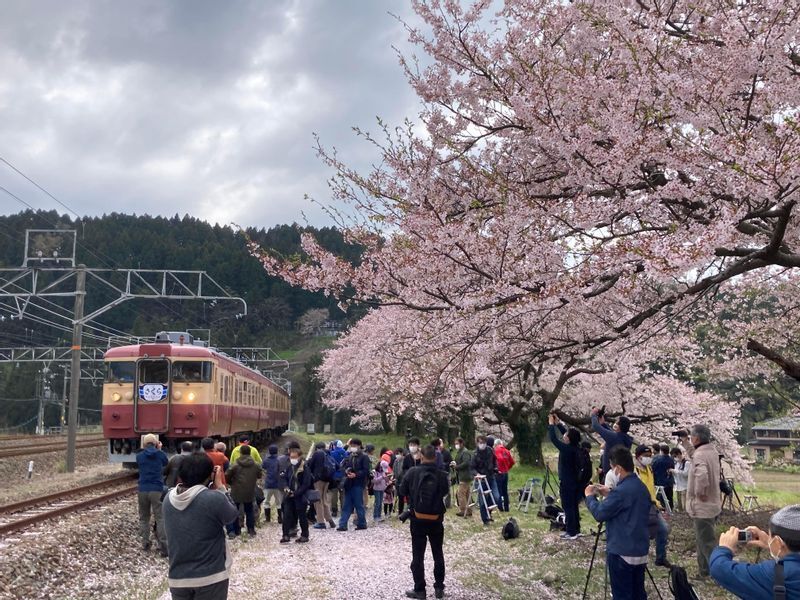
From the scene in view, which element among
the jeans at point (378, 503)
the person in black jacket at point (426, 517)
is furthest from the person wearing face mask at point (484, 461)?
the person in black jacket at point (426, 517)

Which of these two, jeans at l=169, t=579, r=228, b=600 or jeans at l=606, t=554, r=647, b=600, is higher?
jeans at l=169, t=579, r=228, b=600

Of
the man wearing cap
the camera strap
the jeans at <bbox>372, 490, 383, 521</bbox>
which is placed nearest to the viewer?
the camera strap

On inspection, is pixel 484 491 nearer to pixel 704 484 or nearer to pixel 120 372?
pixel 704 484

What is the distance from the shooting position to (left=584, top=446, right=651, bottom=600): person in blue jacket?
16.2 feet

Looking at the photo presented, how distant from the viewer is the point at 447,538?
9.90 m

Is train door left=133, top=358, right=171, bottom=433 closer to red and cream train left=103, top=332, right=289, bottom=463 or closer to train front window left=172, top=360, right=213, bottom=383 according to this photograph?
red and cream train left=103, top=332, right=289, bottom=463

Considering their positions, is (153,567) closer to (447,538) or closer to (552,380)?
(447,538)

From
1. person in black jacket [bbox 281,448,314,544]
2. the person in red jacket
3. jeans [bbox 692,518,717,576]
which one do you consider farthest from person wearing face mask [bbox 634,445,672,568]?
person in black jacket [bbox 281,448,314,544]

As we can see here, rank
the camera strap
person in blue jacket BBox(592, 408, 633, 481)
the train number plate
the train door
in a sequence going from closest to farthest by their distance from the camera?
the camera strap → person in blue jacket BBox(592, 408, 633, 481) → the train door → the train number plate

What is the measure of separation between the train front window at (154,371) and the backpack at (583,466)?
9926 mm

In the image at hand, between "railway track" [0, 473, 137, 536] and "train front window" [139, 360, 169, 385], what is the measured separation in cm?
249

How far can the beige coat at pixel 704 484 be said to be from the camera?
20.7 feet

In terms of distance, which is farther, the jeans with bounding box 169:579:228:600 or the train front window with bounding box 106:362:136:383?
the train front window with bounding box 106:362:136:383

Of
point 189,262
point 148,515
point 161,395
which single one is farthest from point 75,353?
point 189,262
